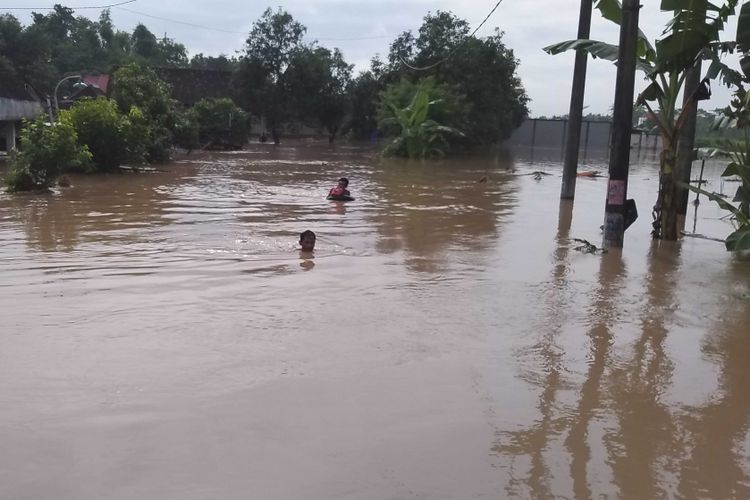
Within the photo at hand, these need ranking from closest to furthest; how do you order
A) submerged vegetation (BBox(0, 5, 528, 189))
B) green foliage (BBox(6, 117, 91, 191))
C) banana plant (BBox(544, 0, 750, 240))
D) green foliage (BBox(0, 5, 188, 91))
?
banana plant (BBox(544, 0, 750, 240)) < green foliage (BBox(6, 117, 91, 191)) < submerged vegetation (BBox(0, 5, 528, 189)) < green foliage (BBox(0, 5, 188, 91))

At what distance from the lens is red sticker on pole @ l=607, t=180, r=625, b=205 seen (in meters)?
9.61

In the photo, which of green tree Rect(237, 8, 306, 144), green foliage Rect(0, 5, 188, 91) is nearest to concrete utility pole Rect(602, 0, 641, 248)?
green foliage Rect(0, 5, 188, 91)

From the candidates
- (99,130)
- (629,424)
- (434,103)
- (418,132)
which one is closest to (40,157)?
(99,130)

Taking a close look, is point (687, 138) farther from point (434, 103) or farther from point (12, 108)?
point (434, 103)

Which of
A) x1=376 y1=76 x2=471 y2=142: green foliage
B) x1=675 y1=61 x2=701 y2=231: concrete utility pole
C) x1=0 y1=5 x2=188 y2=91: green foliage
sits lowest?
x1=675 y1=61 x2=701 y2=231: concrete utility pole

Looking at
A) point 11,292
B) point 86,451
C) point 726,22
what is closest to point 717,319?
point 726,22

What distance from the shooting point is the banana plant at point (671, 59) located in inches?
336

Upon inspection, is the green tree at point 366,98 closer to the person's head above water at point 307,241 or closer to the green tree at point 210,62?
the green tree at point 210,62

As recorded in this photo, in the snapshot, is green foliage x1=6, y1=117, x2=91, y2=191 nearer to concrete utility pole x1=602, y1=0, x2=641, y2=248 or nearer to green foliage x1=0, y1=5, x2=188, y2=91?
concrete utility pole x1=602, y1=0, x2=641, y2=248

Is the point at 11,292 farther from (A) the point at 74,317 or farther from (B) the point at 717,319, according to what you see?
(B) the point at 717,319

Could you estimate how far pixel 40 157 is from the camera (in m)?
14.8

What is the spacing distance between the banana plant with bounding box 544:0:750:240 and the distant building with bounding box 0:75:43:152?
21.0 meters

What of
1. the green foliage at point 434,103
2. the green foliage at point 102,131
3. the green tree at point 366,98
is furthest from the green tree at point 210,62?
the green foliage at point 102,131

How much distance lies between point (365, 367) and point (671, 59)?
20.3 feet
